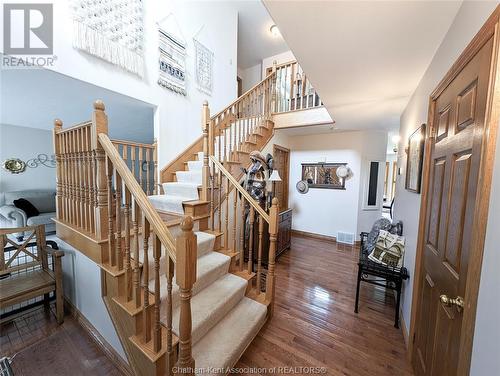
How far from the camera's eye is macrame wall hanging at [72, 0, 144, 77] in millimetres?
2008

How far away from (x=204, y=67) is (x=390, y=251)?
3851 mm

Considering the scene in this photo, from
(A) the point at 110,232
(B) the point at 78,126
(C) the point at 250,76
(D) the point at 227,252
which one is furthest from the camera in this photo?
(C) the point at 250,76

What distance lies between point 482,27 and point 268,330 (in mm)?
2400

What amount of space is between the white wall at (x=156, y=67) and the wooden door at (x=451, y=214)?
3000 mm

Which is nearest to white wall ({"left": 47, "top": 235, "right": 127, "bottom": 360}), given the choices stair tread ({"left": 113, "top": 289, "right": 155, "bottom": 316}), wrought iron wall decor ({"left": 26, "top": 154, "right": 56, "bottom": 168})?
stair tread ({"left": 113, "top": 289, "right": 155, "bottom": 316})

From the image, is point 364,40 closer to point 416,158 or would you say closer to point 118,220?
point 416,158

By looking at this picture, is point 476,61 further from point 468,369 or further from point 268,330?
point 268,330

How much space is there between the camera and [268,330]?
6.10 ft

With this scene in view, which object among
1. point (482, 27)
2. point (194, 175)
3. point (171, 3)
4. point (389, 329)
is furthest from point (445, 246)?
point (171, 3)

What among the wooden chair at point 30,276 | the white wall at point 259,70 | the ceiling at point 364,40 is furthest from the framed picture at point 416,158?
the white wall at point 259,70

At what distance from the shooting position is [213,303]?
5.23 ft

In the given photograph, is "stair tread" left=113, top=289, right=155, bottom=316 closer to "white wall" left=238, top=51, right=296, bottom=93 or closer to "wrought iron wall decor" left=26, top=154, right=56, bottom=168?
"wrought iron wall decor" left=26, top=154, right=56, bottom=168

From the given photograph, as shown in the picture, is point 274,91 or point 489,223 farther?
point 274,91

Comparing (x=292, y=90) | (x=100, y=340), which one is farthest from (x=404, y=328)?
(x=292, y=90)
